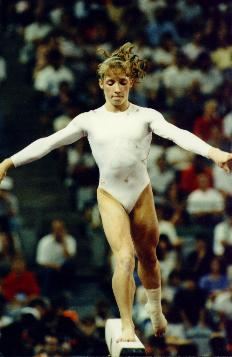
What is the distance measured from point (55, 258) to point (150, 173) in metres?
1.99

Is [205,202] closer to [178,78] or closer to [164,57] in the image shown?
[178,78]

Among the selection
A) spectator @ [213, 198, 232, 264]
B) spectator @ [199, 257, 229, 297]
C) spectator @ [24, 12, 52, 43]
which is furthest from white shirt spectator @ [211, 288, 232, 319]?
spectator @ [24, 12, 52, 43]

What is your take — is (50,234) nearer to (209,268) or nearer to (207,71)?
(209,268)

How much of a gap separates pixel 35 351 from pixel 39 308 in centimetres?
113

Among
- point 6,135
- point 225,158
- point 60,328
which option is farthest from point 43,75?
point 225,158

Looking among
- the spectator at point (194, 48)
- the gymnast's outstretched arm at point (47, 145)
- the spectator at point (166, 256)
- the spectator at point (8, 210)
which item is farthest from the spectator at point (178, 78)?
the gymnast's outstretched arm at point (47, 145)

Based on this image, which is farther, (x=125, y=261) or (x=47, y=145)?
(x=47, y=145)

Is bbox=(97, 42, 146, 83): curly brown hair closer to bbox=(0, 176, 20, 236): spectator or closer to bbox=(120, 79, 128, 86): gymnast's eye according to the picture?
bbox=(120, 79, 128, 86): gymnast's eye

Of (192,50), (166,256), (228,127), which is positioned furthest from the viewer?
(192,50)

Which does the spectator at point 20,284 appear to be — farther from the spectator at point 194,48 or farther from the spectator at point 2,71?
the spectator at point 194,48

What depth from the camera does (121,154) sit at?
7.52m

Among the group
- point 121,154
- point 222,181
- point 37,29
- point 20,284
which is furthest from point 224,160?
point 37,29

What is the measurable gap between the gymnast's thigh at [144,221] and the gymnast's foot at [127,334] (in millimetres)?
696

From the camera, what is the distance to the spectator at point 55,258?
503 inches
